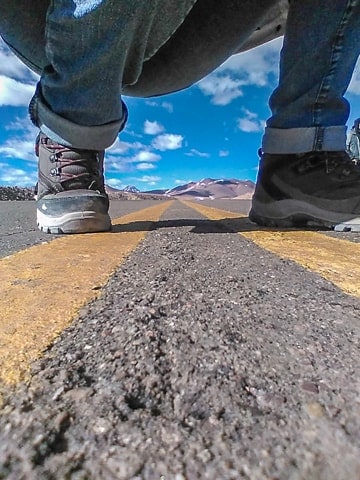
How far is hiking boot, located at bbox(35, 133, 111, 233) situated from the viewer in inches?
69.6

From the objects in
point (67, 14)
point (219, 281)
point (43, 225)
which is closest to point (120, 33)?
point (67, 14)

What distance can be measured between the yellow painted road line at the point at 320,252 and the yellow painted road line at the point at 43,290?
0.54 meters

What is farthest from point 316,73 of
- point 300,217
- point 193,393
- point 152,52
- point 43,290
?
point 193,393

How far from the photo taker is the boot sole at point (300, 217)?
183 centimetres

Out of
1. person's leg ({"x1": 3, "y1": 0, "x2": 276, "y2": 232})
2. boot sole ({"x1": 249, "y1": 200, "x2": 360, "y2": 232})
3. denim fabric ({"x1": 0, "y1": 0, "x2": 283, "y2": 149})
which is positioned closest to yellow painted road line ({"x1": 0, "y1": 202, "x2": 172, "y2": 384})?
person's leg ({"x1": 3, "y1": 0, "x2": 276, "y2": 232})

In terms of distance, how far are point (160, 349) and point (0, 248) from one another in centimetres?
113

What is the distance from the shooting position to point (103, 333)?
552mm

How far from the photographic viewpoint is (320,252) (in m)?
1.26

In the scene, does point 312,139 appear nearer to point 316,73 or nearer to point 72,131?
point 316,73

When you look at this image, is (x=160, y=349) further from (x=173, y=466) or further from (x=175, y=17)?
(x=175, y=17)

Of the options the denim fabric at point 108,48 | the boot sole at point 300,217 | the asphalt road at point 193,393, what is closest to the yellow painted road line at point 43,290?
the asphalt road at point 193,393

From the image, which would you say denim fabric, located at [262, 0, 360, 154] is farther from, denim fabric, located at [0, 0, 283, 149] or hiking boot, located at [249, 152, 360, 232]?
denim fabric, located at [0, 0, 283, 149]

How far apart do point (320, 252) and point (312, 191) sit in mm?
699

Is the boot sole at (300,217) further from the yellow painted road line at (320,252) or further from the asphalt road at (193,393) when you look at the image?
the asphalt road at (193,393)
